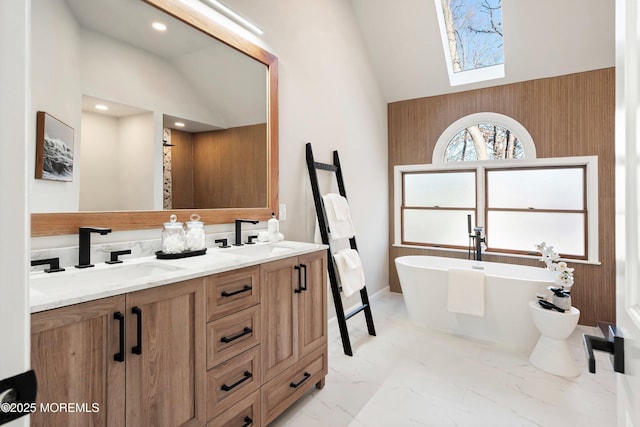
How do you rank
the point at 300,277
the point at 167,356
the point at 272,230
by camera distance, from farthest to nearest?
1. the point at 272,230
2. the point at 300,277
3. the point at 167,356

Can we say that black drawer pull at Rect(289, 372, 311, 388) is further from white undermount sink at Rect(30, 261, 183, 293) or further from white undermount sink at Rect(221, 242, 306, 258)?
white undermount sink at Rect(30, 261, 183, 293)

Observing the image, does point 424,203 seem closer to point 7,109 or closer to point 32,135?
point 32,135

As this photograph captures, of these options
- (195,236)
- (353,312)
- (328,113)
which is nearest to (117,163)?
(195,236)

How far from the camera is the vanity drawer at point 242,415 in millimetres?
1446

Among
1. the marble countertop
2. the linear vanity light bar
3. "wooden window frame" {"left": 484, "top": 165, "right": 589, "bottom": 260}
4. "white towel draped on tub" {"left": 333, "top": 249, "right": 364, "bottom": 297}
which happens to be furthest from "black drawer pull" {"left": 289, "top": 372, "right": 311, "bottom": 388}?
"wooden window frame" {"left": 484, "top": 165, "right": 589, "bottom": 260}

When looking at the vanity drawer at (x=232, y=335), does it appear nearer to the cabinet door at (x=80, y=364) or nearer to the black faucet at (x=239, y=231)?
the cabinet door at (x=80, y=364)

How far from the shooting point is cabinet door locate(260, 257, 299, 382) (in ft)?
5.56

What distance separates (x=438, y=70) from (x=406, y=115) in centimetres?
66

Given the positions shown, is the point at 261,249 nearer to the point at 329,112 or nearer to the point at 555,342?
the point at 329,112

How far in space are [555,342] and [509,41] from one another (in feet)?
9.60

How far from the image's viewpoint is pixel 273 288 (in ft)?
5.74

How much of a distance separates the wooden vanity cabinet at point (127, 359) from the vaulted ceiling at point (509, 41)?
3.64 m

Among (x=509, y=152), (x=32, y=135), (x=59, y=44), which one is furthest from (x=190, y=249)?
(x=509, y=152)

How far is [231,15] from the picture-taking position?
6.98 feet
